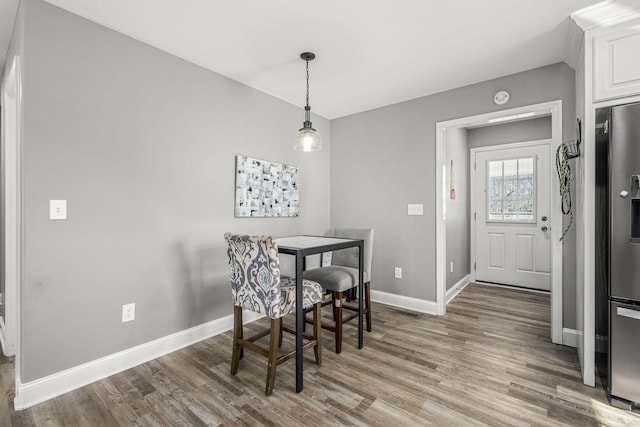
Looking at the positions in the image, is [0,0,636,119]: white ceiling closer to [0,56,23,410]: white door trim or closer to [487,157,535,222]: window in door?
[0,56,23,410]: white door trim

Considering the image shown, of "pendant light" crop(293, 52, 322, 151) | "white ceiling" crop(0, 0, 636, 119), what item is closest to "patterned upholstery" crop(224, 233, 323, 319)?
"pendant light" crop(293, 52, 322, 151)

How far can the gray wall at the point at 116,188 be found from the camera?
74.2 inches

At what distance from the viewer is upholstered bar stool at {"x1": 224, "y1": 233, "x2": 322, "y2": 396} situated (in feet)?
6.10

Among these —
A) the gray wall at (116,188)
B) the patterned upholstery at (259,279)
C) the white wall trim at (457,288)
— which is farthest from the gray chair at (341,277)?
the white wall trim at (457,288)

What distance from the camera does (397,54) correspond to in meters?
2.55

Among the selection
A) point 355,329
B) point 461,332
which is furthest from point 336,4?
point 461,332

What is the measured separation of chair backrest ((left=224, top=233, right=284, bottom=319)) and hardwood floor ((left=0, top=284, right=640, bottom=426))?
0.55 meters

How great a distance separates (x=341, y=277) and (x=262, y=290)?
2.92 feet

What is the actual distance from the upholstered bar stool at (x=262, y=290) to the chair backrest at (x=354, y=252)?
0.93 m

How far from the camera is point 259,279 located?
192cm

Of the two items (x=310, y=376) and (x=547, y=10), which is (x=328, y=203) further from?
(x=547, y=10)

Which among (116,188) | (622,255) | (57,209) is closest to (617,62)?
(622,255)

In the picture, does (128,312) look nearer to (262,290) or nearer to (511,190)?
(262,290)

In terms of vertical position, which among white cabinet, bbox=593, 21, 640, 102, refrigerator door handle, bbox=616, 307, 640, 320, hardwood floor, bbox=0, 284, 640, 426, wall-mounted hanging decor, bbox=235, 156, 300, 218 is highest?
white cabinet, bbox=593, 21, 640, 102
